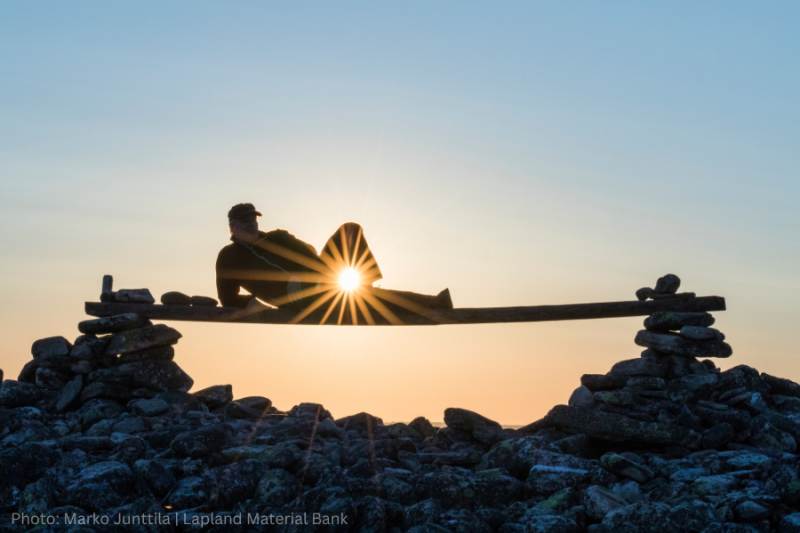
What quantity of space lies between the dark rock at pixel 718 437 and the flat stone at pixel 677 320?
197 centimetres

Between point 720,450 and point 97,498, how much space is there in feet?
24.5

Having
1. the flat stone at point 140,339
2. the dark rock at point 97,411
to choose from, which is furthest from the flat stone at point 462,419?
the dark rock at point 97,411

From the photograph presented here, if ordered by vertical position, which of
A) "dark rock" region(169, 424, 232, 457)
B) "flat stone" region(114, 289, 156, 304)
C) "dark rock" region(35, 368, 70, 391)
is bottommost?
"dark rock" region(169, 424, 232, 457)

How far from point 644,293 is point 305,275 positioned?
17.0ft

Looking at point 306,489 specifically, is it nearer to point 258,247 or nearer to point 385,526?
point 385,526

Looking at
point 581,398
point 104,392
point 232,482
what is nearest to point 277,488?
point 232,482

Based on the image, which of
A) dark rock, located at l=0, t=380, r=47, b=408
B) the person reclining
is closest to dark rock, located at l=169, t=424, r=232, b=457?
the person reclining

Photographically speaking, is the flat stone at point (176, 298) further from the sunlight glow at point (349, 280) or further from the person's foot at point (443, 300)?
the person's foot at point (443, 300)

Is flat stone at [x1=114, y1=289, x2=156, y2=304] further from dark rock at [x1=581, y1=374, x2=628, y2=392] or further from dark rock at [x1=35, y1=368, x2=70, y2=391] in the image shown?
dark rock at [x1=581, y1=374, x2=628, y2=392]

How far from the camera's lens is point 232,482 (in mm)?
8891

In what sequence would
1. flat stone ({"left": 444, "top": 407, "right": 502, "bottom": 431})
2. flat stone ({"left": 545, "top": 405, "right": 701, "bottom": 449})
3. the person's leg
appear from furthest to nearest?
the person's leg → flat stone ({"left": 444, "top": 407, "right": 502, "bottom": 431}) → flat stone ({"left": 545, "top": 405, "right": 701, "bottom": 449})

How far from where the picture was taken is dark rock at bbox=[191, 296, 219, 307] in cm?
1312

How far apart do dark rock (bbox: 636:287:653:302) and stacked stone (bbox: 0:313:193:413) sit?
276 inches

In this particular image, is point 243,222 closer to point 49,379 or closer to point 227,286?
point 227,286
